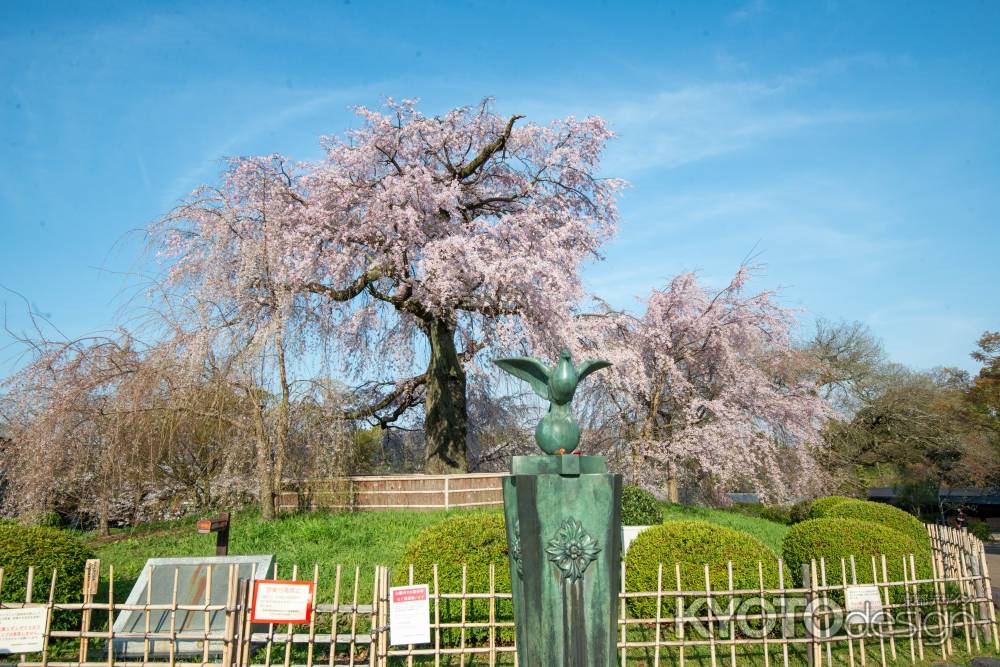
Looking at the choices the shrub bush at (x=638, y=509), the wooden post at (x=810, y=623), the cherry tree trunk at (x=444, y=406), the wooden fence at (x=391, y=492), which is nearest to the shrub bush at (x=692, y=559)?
the wooden post at (x=810, y=623)

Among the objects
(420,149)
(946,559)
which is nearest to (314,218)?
(420,149)

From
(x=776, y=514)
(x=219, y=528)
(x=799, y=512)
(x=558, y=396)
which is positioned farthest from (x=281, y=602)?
(x=776, y=514)

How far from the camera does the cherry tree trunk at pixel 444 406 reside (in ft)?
52.1

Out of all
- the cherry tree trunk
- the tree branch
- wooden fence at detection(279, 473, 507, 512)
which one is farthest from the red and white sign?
the tree branch

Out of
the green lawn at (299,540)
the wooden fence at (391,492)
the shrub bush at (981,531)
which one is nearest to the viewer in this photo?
the green lawn at (299,540)

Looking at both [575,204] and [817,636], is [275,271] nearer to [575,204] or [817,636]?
[575,204]

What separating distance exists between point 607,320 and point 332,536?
886 centimetres

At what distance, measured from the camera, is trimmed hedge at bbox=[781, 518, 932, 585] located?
8.09 m

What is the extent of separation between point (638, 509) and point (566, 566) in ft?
25.0

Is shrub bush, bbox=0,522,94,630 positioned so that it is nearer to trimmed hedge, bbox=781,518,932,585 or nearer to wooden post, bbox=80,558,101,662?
wooden post, bbox=80,558,101,662

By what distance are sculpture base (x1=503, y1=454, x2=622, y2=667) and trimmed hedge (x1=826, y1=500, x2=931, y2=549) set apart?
685 cm

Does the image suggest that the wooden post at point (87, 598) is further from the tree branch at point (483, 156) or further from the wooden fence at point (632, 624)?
the tree branch at point (483, 156)

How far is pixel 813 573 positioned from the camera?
6.91 m

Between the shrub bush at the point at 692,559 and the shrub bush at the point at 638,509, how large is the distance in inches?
125
